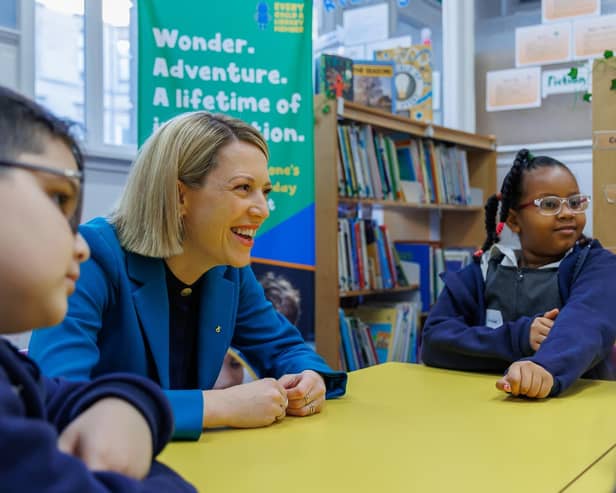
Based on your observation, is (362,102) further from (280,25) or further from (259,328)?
(259,328)

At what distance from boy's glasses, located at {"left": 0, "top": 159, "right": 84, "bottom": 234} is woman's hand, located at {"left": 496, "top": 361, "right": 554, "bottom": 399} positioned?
0.91m

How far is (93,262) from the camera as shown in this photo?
3.87ft

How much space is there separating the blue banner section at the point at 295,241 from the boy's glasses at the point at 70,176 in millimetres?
2323

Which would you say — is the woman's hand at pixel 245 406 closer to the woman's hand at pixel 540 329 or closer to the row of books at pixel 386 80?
the woman's hand at pixel 540 329

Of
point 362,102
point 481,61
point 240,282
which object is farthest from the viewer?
point 481,61

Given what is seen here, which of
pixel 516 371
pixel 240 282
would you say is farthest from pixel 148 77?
pixel 516 371

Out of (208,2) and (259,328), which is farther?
(208,2)

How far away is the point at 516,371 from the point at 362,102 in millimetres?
2522

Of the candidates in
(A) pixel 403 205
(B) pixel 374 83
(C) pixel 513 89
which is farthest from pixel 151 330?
(C) pixel 513 89

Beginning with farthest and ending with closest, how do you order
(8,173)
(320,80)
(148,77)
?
(320,80), (148,77), (8,173)

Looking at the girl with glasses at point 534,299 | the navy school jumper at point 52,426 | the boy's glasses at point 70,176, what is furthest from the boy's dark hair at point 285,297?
the boy's glasses at point 70,176

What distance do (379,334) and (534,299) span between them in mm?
1857

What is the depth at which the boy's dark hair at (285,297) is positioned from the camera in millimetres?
2934

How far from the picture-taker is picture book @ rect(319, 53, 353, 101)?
10.7 feet
